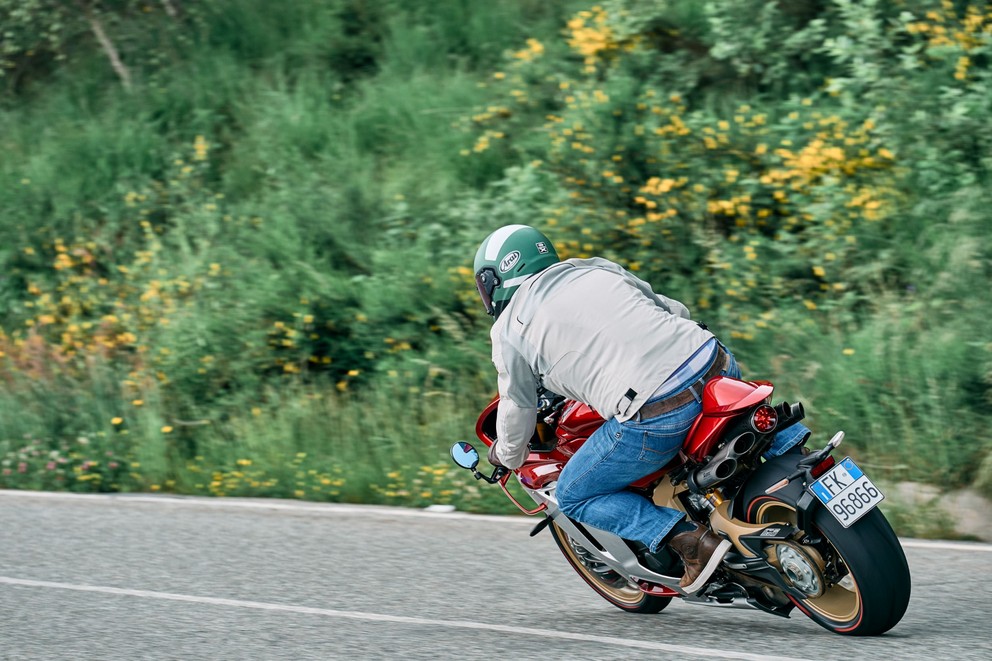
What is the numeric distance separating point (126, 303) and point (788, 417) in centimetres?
991

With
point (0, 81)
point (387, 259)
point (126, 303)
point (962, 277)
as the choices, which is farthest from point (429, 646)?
point (0, 81)

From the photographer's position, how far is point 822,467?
484cm

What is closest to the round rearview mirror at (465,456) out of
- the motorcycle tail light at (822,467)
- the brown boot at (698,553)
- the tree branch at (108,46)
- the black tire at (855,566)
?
the brown boot at (698,553)

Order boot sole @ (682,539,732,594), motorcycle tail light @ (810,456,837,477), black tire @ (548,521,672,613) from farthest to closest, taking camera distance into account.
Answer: black tire @ (548,521,672,613), boot sole @ (682,539,732,594), motorcycle tail light @ (810,456,837,477)

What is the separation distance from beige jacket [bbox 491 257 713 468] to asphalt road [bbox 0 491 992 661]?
102 cm

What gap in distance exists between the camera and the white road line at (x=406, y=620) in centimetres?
495

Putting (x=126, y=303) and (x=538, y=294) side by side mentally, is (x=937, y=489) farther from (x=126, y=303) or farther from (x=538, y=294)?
(x=126, y=303)

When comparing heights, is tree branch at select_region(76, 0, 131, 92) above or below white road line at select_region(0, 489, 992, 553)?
above

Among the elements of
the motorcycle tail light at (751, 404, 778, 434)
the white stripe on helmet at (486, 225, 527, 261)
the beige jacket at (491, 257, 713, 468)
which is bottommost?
the motorcycle tail light at (751, 404, 778, 434)

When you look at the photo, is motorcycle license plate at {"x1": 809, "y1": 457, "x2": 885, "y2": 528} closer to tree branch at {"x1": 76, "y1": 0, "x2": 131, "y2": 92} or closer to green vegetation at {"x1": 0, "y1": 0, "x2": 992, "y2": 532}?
green vegetation at {"x1": 0, "y1": 0, "x2": 992, "y2": 532}

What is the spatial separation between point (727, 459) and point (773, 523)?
1.11 feet

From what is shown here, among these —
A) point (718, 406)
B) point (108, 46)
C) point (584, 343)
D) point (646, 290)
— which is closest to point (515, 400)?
point (584, 343)

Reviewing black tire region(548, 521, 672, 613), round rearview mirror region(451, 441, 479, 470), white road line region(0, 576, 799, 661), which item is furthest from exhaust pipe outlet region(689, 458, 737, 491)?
round rearview mirror region(451, 441, 479, 470)

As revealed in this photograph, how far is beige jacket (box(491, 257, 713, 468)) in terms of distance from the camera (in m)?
5.04
